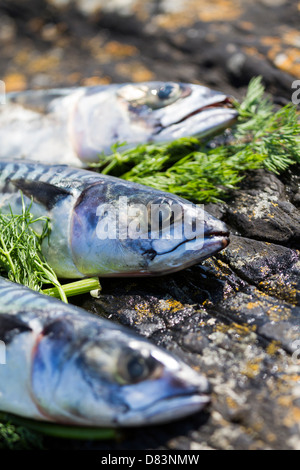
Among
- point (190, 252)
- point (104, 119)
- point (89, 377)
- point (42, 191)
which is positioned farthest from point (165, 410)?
point (104, 119)

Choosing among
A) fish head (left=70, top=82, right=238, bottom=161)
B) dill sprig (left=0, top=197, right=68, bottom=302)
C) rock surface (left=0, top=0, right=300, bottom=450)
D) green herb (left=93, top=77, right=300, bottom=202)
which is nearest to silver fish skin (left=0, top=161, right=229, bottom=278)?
dill sprig (left=0, top=197, right=68, bottom=302)

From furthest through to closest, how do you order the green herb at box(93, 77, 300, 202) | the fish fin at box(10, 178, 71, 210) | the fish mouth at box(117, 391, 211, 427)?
the green herb at box(93, 77, 300, 202) → the fish fin at box(10, 178, 71, 210) → the fish mouth at box(117, 391, 211, 427)

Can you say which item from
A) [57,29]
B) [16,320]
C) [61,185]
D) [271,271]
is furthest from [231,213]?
[57,29]

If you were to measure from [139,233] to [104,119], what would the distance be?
5.26 feet

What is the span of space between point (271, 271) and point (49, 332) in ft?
4.96

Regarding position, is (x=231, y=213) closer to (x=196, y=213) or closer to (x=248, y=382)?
(x=196, y=213)

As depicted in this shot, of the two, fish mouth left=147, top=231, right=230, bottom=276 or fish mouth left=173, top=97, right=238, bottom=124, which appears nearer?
fish mouth left=147, top=231, right=230, bottom=276

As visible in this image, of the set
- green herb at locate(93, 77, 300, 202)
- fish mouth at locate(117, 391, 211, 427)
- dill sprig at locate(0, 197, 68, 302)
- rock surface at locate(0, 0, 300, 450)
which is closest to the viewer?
fish mouth at locate(117, 391, 211, 427)

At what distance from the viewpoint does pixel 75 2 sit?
676 centimetres

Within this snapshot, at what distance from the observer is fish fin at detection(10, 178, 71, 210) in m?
3.06

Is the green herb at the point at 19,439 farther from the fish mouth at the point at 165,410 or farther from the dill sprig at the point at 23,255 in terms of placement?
the dill sprig at the point at 23,255

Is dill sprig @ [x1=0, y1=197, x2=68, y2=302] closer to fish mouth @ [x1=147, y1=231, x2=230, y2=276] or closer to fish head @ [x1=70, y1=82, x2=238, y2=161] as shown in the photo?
fish mouth @ [x1=147, y1=231, x2=230, y2=276]

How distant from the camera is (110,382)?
Answer: 1.95 meters

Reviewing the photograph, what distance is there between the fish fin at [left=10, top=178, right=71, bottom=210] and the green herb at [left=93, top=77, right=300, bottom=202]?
666 millimetres
